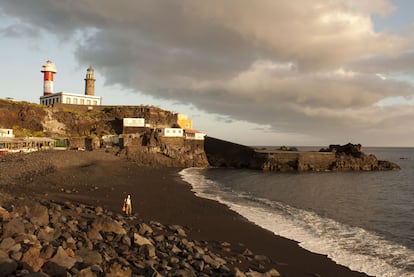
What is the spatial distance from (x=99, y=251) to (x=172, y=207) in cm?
1154

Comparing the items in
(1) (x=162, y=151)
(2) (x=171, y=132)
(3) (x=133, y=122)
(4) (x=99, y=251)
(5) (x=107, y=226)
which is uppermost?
(3) (x=133, y=122)

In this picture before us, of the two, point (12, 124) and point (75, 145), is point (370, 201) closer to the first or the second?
point (75, 145)

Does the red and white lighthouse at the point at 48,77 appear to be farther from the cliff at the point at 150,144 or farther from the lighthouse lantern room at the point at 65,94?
the cliff at the point at 150,144

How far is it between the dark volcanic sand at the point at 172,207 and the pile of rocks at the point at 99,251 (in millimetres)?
1485

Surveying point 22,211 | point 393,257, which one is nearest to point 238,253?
point 393,257

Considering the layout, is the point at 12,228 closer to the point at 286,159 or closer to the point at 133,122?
the point at 133,122

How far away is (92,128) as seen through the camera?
6812 centimetres

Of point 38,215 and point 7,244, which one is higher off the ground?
point 7,244

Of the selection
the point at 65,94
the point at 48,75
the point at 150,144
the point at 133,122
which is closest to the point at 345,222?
the point at 150,144

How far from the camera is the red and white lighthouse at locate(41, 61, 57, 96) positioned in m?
83.1

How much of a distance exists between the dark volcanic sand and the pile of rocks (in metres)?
1.48

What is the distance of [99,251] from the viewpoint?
31.1 feet

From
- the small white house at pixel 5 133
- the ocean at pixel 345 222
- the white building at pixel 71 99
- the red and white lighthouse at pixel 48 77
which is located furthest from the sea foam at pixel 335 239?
the red and white lighthouse at pixel 48 77

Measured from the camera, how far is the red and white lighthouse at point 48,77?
273 ft
